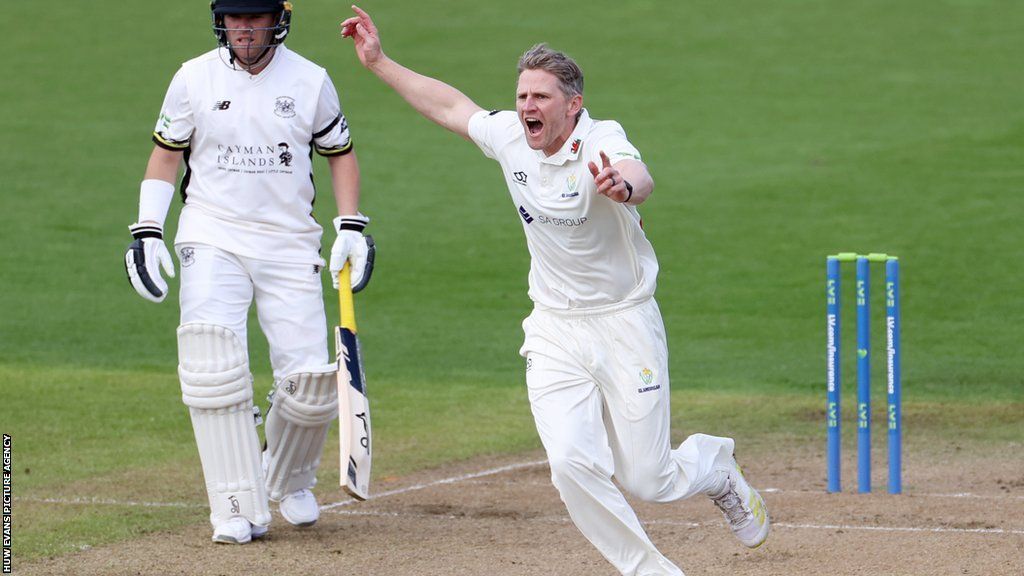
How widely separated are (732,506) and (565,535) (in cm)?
96

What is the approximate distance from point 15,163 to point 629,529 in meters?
14.3

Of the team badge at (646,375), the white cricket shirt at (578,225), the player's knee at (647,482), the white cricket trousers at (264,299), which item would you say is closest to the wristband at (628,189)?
the white cricket shirt at (578,225)

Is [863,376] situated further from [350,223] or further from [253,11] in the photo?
[253,11]

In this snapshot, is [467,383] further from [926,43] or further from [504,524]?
[926,43]

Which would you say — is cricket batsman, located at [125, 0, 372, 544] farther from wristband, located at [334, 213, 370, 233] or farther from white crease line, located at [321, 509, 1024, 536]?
white crease line, located at [321, 509, 1024, 536]

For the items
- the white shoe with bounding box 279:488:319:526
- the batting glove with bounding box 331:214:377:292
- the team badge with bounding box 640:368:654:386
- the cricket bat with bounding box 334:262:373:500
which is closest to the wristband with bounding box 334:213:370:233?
the batting glove with bounding box 331:214:377:292

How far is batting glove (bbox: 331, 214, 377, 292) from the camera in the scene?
6895 millimetres

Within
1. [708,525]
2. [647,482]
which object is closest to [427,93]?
[647,482]

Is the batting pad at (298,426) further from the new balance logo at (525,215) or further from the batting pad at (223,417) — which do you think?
the new balance logo at (525,215)

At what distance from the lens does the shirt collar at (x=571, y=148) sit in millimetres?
5734

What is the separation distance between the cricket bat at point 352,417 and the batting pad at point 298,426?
0.58 feet

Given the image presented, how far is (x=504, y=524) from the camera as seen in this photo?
282 inches

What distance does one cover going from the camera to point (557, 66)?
571 centimetres

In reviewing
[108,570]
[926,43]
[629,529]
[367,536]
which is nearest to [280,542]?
[367,536]
